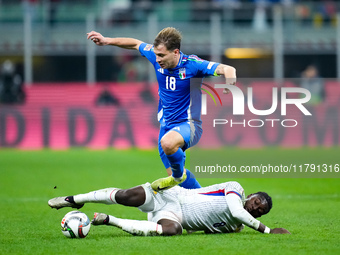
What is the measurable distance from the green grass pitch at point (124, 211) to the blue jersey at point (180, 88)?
154 centimetres

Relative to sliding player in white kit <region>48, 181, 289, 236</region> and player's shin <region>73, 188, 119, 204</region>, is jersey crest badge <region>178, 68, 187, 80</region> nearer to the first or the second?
sliding player in white kit <region>48, 181, 289, 236</region>

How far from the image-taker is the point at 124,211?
9.83 m

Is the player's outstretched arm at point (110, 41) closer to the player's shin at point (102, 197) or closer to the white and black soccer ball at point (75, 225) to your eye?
the player's shin at point (102, 197)

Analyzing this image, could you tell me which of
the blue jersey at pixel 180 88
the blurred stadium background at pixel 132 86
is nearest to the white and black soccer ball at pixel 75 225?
the blue jersey at pixel 180 88

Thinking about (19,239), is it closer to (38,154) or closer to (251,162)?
(251,162)

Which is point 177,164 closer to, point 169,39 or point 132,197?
point 132,197

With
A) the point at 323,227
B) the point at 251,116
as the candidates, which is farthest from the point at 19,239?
the point at 251,116

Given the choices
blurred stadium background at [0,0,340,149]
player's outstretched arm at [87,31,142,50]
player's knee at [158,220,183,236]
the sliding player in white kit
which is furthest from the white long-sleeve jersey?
blurred stadium background at [0,0,340,149]

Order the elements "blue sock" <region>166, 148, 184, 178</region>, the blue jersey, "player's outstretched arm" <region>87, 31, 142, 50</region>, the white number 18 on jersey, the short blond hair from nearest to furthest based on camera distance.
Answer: "blue sock" <region>166, 148, 184, 178</region> < the short blond hair < the blue jersey < the white number 18 on jersey < "player's outstretched arm" <region>87, 31, 142, 50</region>

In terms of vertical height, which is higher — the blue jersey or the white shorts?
the blue jersey

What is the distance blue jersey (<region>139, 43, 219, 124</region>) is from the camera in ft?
26.8

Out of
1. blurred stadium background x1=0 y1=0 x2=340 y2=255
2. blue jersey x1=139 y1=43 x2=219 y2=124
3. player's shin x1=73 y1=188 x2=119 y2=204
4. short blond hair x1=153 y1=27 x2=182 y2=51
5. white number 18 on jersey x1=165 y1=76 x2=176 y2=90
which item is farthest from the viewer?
blurred stadium background x1=0 y1=0 x2=340 y2=255

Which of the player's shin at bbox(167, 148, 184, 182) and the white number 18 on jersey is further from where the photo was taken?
the white number 18 on jersey

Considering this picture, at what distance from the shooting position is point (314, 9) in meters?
22.6
